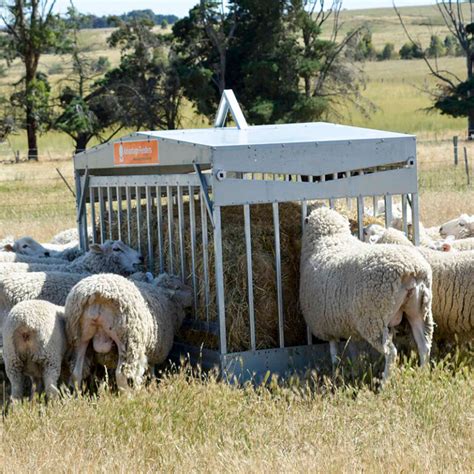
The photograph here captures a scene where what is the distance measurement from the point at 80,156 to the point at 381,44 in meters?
113

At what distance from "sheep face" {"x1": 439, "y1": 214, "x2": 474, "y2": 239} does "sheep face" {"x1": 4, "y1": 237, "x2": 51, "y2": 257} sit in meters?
5.19

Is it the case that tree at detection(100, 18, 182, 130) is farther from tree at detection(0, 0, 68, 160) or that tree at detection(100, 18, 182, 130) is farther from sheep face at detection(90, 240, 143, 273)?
sheep face at detection(90, 240, 143, 273)

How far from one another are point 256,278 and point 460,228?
15.1 feet

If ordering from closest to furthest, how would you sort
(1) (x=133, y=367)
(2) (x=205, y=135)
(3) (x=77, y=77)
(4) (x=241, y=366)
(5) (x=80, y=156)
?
1. (1) (x=133, y=367)
2. (4) (x=241, y=366)
3. (2) (x=205, y=135)
4. (5) (x=80, y=156)
5. (3) (x=77, y=77)

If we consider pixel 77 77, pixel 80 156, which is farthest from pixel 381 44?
pixel 80 156

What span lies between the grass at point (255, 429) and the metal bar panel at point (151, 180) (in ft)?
7.22

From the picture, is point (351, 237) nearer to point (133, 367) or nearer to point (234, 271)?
point (234, 271)

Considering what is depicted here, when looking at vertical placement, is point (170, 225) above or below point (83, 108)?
above

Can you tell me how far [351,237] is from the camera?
34.3 ft

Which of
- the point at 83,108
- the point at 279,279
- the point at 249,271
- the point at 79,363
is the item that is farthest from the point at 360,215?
the point at 83,108

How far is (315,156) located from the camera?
10453 mm

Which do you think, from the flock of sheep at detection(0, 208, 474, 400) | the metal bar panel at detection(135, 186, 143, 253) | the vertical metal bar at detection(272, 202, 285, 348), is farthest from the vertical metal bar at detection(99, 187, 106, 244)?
the vertical metal bar at detection(272, 202, 285, 348)

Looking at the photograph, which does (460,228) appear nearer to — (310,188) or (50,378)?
(310,188)

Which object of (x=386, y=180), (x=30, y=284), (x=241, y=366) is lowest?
(x=241, y=366)
